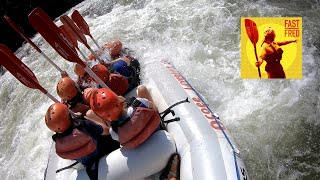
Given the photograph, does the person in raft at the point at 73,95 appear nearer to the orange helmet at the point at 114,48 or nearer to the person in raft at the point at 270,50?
the orange helmet at the point at 114,48

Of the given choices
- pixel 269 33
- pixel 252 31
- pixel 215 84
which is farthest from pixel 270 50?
pixel 215 84

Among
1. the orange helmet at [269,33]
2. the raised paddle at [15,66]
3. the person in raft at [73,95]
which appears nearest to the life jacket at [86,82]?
the person in raft at [73,95]

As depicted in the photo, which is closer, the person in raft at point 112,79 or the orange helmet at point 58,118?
the orange helmet at point 58,118

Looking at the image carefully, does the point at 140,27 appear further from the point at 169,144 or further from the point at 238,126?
the point at 169,144

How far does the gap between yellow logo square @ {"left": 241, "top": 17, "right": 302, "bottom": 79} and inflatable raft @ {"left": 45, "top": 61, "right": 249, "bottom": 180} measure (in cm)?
93

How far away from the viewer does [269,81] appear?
5.48 m

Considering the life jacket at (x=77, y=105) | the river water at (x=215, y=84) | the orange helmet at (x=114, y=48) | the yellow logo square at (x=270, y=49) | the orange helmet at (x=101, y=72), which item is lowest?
the river water at (x=215, y=84)

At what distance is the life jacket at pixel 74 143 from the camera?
3545mm

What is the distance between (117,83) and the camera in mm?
4652

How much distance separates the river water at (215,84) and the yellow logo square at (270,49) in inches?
21.7

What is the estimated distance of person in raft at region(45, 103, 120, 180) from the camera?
11.5 feet

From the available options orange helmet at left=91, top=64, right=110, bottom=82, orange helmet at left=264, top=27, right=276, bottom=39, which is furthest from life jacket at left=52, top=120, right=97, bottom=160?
orange helmet at left=264, top=27, right=276, bottom=39

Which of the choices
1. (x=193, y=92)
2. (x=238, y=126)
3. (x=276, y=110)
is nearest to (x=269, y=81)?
(x=276, y=110)

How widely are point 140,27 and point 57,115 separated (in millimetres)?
4528
